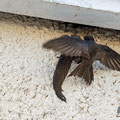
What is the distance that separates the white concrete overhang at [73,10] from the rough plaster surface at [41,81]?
12 cm

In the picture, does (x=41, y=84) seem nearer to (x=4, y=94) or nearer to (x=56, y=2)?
(x=4, y=94)

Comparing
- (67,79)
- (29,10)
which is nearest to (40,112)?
(67,79)

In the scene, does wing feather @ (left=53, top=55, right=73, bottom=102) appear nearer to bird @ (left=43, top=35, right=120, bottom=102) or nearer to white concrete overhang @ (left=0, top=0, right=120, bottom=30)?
bird @ (left=43, top=35, right=120, bottom=102)

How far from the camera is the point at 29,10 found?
48.6 inches

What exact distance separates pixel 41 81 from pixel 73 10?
27cm

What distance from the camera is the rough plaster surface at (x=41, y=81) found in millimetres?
1195

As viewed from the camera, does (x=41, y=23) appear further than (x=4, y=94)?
Yes

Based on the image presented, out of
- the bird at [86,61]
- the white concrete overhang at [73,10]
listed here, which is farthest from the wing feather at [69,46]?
the white concrete overhang at [73,10]

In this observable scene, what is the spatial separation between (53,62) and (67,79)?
0.08 meters

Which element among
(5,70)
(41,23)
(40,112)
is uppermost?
(41,23)

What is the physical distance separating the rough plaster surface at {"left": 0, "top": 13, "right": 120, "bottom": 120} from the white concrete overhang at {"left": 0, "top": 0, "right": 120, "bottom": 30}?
0.38 feet

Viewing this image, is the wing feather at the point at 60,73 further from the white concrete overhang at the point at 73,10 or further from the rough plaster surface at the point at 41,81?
the white concrete overhang at the point at 73,10

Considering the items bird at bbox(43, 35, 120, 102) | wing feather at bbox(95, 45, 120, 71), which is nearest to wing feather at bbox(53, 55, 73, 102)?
bird at bbox(43, 35, 120, 102)

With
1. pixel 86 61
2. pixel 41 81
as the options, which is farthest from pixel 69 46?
pixel 41 81
